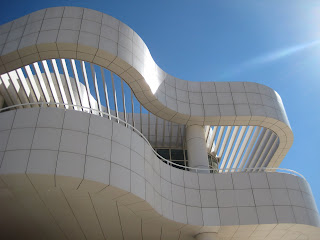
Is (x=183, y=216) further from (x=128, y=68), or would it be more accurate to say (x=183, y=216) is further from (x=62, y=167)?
(x=128, y=68)

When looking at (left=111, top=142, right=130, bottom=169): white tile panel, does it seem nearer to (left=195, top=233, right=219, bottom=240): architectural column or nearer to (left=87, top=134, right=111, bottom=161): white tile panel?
(left=87, top=134, right=111, bottom=161): white tile panel

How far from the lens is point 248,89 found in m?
23.4

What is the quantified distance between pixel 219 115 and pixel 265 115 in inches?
123

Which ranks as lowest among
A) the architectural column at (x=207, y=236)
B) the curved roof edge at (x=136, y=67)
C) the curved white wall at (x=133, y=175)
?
the architectural column at (x=207, y=236)

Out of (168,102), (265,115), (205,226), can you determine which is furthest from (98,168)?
(265,115)

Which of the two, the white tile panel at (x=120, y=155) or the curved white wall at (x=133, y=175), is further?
the white tile panel at (x=120, y=155)

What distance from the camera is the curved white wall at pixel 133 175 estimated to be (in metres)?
12.9

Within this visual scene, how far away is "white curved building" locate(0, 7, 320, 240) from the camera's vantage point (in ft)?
43.7

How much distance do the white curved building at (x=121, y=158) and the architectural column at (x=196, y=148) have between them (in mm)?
80

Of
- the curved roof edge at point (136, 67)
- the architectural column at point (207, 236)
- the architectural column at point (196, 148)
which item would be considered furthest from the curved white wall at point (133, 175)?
the curved roof edge at point (136, 67)

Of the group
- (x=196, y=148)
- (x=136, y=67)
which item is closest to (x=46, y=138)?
(x=136, y=67)

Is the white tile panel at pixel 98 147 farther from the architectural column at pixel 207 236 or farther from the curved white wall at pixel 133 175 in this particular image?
the architectural column at pixel 207 236

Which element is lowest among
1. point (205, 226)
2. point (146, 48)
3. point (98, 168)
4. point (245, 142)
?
point (205, 226)

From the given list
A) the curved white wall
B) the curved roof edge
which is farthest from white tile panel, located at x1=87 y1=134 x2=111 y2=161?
the curved roof edge
